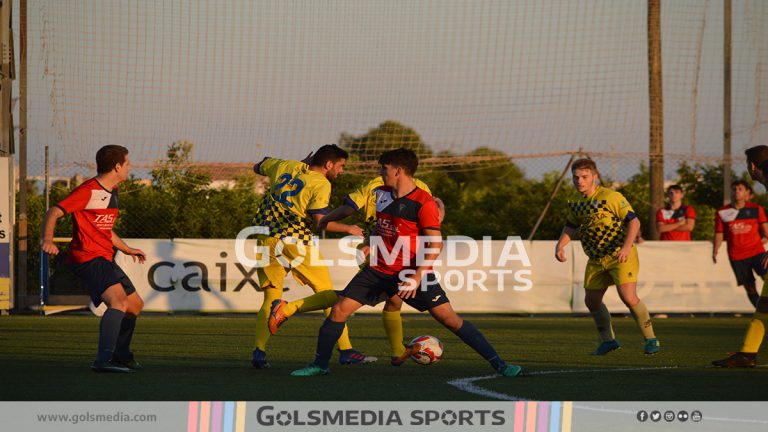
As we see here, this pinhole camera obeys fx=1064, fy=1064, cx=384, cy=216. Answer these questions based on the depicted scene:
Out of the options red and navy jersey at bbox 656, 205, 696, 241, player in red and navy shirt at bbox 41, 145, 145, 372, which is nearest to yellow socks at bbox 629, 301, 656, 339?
player in red and navy shirt at bbox 41, 145, 145, 372

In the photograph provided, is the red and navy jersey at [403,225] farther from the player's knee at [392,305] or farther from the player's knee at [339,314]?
the player's knee at [392,305]

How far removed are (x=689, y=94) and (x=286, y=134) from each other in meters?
8.56

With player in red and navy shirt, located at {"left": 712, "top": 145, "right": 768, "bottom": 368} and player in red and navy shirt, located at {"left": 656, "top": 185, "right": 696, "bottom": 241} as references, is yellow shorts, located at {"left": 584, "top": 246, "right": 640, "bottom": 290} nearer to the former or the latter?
player in red and navy shirt, located at {"left": 712, "top": 145, "right": 768, "bottom": 368}

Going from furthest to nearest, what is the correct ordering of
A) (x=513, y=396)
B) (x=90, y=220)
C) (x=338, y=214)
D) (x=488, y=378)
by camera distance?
(x=90, y=220)
(x=338, y=214)
(x=488, y=378)
(x=513, y=396)

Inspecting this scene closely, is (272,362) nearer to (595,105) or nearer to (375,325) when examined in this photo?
(375,325)

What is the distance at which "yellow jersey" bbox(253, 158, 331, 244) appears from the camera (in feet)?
30.0

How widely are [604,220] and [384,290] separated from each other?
3.63m

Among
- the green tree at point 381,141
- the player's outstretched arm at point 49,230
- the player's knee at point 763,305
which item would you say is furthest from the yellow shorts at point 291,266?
the green tree at point 381,141

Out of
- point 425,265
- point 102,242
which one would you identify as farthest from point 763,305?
point 102,242

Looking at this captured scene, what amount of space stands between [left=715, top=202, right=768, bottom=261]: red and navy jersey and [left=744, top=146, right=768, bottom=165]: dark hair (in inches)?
270

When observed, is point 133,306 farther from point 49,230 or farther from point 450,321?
point 450,321

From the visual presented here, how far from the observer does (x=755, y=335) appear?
8969mm

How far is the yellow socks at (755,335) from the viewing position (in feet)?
29.3

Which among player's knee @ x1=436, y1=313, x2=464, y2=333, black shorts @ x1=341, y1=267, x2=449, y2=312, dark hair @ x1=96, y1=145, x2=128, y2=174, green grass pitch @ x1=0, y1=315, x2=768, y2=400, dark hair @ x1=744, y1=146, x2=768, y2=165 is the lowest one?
green grass pitch @ x1=0, y1=315, x2=768, y2=400
